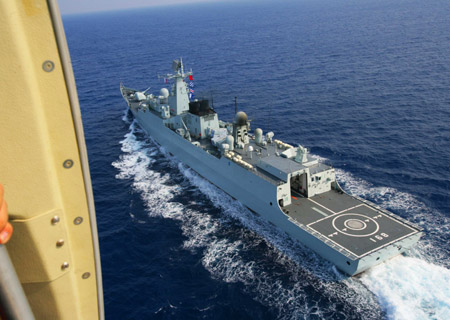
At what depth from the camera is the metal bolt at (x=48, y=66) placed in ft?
10.3

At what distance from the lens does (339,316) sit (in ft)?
62.9

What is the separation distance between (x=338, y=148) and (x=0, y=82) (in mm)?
38223

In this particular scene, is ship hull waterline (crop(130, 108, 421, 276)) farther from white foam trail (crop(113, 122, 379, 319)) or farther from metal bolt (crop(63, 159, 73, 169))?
metal bolt (crop(63, 159, 73, 169))

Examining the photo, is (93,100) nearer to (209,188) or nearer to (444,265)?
(209,188)

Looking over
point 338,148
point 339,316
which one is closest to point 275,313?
point 339,316

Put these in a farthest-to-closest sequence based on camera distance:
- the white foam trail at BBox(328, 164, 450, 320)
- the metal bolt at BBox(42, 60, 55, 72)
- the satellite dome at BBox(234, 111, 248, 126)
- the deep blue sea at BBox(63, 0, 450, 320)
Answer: the satellite dome at BBox(234, 111, 248, 126)
the deep blue sea at BBox(63, 0, 450, 320)
the white foam trail at BBox(328, 164, 450, 320)
the metal bolt at BBox(42, 60, 55, 72)

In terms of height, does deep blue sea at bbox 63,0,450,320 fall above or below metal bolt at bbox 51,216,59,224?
below

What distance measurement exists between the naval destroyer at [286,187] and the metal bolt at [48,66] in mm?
20909

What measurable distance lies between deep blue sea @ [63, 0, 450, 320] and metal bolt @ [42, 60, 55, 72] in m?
19.4

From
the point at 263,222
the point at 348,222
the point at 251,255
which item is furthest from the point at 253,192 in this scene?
the point at 348,222

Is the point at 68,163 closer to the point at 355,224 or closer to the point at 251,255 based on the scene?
the point at 251,255

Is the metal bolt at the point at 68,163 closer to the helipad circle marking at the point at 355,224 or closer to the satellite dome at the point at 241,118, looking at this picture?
the helipad circle marking at the point at 355,224

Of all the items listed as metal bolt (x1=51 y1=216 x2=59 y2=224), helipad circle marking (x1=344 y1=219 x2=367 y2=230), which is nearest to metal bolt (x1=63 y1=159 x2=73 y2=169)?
metal bolt (x1=51 y1=216 x2=59 y2=224)

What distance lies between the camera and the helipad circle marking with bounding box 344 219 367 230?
23.6 metres
